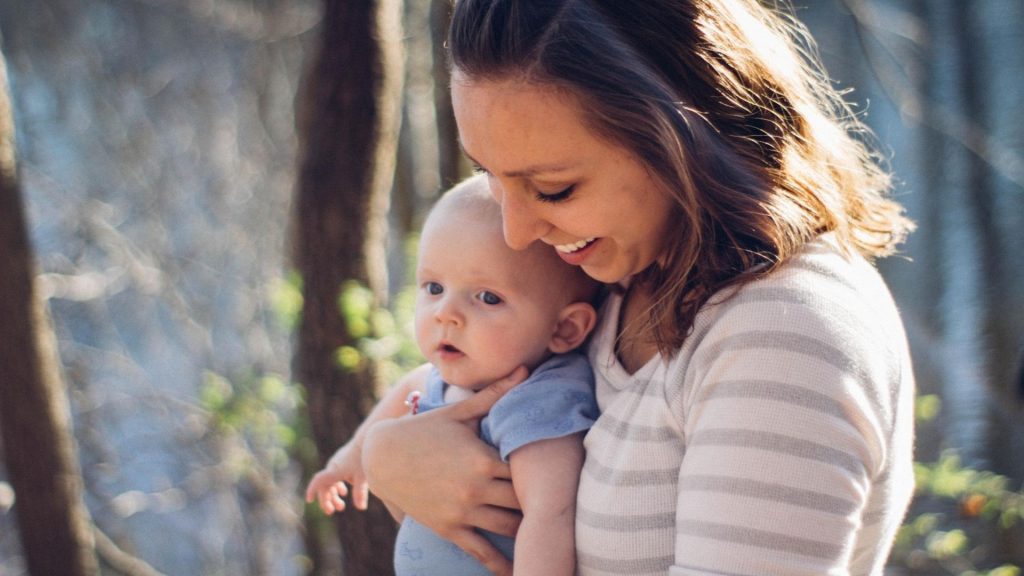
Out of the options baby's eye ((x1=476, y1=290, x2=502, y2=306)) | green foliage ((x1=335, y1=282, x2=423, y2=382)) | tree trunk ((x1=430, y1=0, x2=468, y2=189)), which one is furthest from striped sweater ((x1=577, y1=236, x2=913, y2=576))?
tree trunk ((x1=430, y1=0, x2=468, y2=189))

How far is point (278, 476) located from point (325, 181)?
2.78 metres

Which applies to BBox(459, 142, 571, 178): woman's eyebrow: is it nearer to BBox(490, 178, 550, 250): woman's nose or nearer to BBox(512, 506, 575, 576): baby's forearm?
BBox(490, 178, 550, 250): woman's nose

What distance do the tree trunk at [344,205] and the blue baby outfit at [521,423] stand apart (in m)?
1.16

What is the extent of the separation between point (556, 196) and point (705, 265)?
0.77 feet

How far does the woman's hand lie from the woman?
0.85 feet

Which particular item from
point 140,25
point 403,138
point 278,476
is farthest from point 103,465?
point 140,25

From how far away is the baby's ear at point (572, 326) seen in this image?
1.74 metres

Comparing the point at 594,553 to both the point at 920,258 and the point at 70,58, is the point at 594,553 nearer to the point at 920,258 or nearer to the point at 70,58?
the point at 920,258

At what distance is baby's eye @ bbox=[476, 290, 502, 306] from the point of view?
1.75 m

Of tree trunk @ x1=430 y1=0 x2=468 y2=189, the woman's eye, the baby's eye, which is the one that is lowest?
tree trunk @ x1=430 y1=0 x2=468 y2=189

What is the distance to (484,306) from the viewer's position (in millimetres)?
1743

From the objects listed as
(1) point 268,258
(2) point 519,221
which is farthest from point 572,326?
(1) point 268,258

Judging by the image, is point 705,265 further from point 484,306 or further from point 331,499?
point 331,499

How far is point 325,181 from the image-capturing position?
117 inches
